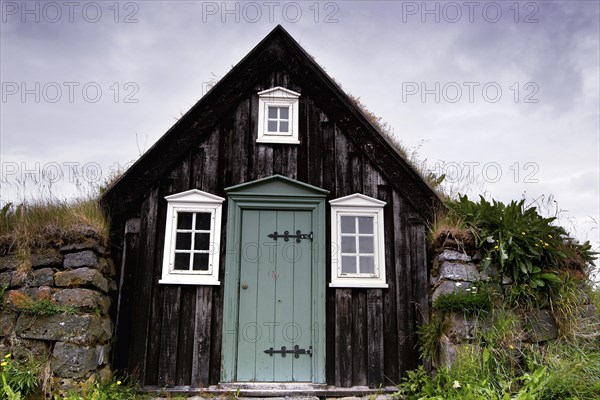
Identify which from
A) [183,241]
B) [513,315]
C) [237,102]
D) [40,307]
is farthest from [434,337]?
[40,307]

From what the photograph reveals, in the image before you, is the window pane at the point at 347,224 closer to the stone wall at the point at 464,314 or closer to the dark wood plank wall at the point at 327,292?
the dark wood plank wall at the point at 327,292

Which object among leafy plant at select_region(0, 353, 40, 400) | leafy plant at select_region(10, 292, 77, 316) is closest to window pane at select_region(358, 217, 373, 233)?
leafy plant at select_region(10, 292, 77, 316)

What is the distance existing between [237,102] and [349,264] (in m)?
2.94

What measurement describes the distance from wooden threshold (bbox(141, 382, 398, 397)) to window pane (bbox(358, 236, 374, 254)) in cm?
184

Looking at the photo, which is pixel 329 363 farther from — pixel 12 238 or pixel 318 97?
pixel 12 238

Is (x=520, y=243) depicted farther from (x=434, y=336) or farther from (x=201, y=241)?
(x=201, y=241)

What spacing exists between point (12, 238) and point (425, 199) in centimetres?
571

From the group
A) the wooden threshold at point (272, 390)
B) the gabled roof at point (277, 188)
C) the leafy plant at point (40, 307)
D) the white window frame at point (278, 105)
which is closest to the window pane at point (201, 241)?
the gabled roof at point (277, 188)

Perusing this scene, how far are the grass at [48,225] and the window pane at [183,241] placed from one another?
95cm

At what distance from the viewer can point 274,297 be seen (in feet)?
22.3

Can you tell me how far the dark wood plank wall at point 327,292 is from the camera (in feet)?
21.6

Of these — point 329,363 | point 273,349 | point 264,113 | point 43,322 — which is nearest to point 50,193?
point 43,322

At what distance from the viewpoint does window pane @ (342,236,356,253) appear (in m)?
7.07

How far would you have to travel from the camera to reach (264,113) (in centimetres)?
744
